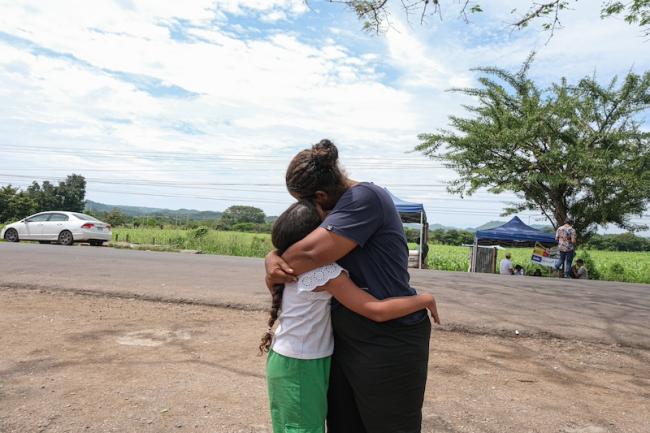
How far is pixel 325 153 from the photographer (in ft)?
6.59

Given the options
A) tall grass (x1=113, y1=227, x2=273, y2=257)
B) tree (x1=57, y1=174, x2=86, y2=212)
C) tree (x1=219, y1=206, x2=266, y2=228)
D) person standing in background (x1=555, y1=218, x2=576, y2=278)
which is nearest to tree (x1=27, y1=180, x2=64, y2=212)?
tree (x1=57, y1=174, x2=86, y2=212)

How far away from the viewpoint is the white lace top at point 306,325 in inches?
78.4

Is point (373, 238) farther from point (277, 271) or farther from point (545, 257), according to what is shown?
point (545, 257)

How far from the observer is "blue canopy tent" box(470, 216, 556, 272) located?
769 inches

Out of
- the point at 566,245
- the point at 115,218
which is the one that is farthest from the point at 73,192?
the point at 566,245

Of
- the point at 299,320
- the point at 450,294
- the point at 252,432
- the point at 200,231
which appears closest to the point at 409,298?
the point at 299,320

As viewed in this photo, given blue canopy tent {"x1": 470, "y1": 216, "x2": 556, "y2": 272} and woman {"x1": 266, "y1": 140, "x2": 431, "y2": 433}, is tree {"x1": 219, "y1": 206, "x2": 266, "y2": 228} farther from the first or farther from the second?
woman {"x1": 266, "y1": 140, "x2": 431, "y2": 433}

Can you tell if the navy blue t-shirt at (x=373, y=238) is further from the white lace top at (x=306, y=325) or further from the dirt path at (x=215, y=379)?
the dirt path at (x=215, y=379)

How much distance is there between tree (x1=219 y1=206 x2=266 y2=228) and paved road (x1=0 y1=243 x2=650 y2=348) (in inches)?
1930

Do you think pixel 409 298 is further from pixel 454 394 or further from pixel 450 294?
pixel 450 294

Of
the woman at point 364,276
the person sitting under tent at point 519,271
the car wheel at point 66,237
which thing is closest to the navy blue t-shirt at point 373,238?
the woman at point 364,276

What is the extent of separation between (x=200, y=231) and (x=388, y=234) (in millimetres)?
23918

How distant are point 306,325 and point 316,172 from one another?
58 centimetres

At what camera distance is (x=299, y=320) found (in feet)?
6.60
